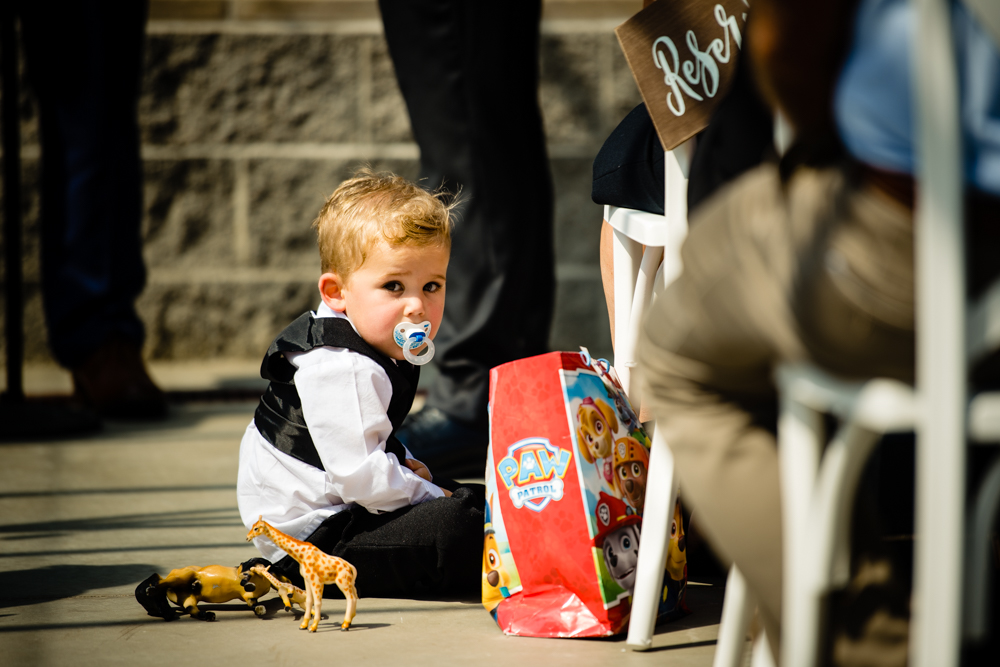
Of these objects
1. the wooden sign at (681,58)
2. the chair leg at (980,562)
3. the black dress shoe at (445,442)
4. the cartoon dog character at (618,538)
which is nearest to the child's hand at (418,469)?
the cartoon dog character at (618,538)

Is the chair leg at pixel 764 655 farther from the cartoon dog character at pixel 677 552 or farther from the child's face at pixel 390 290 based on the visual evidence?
the child's face at pixel 390 290

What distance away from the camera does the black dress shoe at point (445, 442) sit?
7.86ft

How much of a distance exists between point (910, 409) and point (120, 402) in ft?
9.48

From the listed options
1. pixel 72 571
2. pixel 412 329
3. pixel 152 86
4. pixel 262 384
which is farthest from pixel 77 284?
pixel 412 329

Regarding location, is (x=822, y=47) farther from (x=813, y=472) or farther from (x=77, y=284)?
(x=77, y=284)

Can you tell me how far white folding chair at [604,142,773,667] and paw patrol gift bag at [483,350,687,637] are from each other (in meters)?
0.08

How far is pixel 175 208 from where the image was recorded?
4.20 m

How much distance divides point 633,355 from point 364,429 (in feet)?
1.49

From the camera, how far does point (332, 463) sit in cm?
155

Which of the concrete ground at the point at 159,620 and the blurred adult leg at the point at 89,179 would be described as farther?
the blurred adult leg at the point at 89,179

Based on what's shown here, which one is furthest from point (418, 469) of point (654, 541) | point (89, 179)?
point (89, 179)

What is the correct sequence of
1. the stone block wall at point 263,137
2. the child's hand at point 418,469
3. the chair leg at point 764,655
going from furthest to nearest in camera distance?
the stone block wall at point 263,137 → the child's hand at point 418,469 → the chair leg at point 764,655

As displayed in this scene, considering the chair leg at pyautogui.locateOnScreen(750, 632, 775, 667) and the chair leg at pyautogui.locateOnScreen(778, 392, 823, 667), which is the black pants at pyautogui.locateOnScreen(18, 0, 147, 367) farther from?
the chair leg at pyautogui.locateOnScreen(778, 392, 823, 667)

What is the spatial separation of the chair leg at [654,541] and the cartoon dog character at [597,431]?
113 mm
